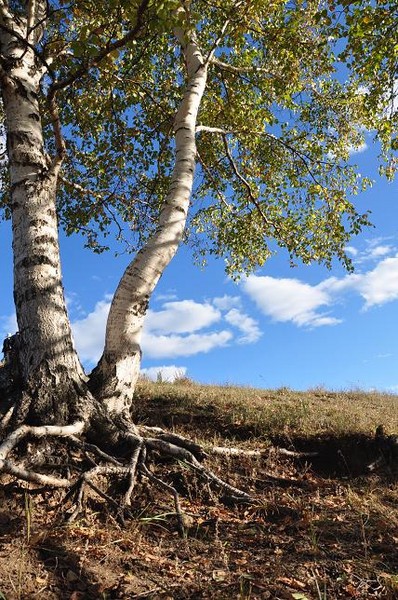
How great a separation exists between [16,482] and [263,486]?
290cm

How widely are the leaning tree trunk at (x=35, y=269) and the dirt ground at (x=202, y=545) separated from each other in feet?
3.49

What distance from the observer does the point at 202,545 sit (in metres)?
4.47

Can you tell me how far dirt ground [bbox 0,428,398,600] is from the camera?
3.71 meters

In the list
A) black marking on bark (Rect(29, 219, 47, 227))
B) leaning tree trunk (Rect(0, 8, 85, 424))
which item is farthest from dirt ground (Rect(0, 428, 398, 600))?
black marking on bark (Rect(29, 219, 47, 227))

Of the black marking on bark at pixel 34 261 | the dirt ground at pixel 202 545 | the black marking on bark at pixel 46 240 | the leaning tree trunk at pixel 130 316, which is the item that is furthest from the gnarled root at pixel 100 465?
the black marking on bark at pixel 46 240

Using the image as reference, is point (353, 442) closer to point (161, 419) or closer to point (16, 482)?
point (161, 419)

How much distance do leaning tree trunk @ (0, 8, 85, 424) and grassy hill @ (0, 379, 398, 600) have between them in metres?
1.07

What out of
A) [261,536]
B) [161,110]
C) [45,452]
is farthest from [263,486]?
[161,110]

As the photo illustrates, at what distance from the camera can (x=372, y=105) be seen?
1049 cm

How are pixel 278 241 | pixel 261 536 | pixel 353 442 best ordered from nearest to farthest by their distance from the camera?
pixel 261 536
pixel 353 442
pixel 278 241

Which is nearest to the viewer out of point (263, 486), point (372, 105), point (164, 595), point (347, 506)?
point (164, 595)

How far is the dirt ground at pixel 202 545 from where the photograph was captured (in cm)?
371

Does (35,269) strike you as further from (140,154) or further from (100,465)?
(140,154)

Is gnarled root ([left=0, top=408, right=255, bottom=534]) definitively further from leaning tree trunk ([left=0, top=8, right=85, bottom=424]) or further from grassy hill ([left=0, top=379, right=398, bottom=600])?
leaning tree trunk ([left=0, top=8, right=85, bottom=424])
